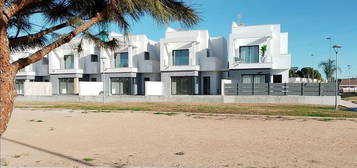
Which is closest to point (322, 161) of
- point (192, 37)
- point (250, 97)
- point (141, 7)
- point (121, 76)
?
point (141, 7)

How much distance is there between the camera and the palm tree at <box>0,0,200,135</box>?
340cm

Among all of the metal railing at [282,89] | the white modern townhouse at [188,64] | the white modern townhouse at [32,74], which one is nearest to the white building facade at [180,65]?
the white modern townhouse at [188,64]

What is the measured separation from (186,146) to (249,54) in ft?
76.9

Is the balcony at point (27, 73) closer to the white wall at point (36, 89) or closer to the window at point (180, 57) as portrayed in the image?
the white wall at point (36, 89)

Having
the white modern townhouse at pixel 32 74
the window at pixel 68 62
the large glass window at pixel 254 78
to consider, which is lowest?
the large glass window at pixel 254 78

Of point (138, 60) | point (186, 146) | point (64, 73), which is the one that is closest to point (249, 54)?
point (138, 60)

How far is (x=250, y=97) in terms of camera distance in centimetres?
2386

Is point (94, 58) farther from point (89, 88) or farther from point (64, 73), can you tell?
point (89, 88)

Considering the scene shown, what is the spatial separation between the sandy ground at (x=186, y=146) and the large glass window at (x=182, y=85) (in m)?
20.9

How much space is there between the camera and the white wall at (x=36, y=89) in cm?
3130

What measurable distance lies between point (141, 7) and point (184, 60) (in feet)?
91.2

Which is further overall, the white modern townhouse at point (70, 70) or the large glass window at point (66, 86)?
the large glass window at point (66, 86)

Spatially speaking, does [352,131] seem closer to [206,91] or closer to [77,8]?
[77,8]

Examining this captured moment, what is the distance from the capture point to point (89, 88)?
30953 millimetres
